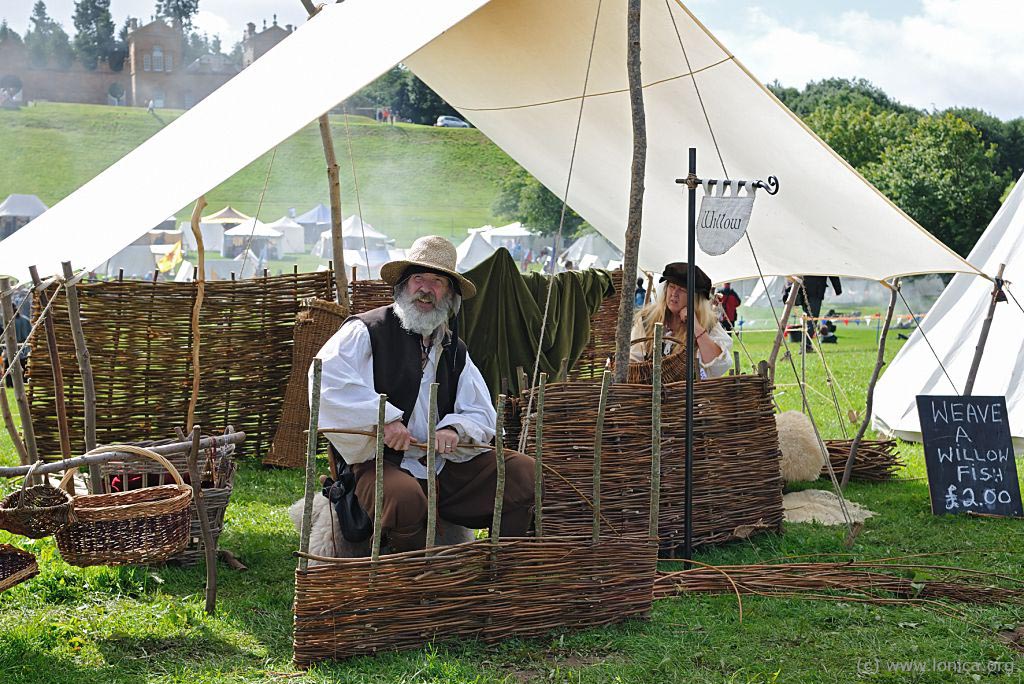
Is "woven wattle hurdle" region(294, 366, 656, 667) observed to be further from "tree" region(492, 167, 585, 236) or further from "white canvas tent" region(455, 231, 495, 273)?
"tree" region(492, 167, 585, 236)

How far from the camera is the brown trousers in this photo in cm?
316

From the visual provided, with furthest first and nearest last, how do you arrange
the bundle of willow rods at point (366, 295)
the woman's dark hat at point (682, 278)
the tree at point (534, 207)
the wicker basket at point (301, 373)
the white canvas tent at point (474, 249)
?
the tree at point (534, 207)
the white canvas tent at point (474, 249)
the bundle of willow rods at point (366, 295)
the wicker basket at point (301, 373)
the woman's dark hat at point (682, 278)

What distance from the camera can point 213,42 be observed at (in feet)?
266

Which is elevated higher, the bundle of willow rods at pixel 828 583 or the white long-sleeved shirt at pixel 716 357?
the white long-sleeved shirt at pixel 716 357

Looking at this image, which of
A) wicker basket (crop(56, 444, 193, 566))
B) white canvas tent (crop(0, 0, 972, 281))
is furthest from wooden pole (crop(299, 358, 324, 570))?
white canvas tent (crop(0, 0, 972, 281))

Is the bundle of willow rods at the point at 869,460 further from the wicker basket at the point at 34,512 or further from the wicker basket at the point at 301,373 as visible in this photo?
the wicker basket at the point at 34,512

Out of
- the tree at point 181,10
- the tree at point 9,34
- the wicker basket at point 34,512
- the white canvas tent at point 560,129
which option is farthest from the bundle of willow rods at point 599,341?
the tree at point 9,34

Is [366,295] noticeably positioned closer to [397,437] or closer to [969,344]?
[397,437]

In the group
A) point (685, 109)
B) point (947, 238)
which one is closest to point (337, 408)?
point (685, 109)

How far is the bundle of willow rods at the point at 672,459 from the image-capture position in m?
3.64

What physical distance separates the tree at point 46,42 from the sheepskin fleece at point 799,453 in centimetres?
7652

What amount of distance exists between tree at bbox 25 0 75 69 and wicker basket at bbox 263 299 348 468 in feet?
246

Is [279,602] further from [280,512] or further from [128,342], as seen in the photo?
[128,342]

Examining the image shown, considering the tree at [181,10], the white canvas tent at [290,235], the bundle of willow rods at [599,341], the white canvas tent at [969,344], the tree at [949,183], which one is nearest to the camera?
the bundle of willow rods at [599,341]
